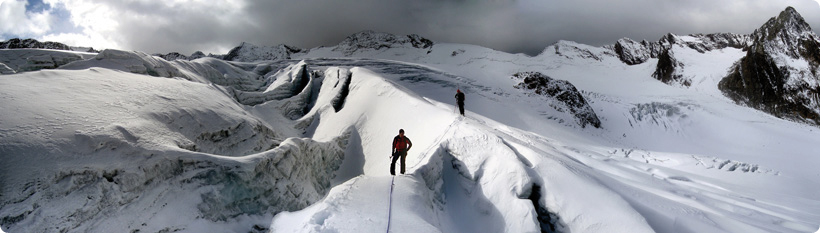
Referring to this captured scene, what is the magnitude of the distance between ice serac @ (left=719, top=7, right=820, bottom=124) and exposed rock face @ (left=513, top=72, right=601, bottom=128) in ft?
143

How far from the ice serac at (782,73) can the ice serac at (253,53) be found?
118333mm

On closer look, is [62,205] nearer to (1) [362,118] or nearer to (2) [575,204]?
(2) [575,204]

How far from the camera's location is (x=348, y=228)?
4961 millimetres

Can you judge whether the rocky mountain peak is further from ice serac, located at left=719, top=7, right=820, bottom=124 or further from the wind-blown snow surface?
the wind-blown snow surface

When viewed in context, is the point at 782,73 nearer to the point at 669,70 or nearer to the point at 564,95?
the point at 669,70

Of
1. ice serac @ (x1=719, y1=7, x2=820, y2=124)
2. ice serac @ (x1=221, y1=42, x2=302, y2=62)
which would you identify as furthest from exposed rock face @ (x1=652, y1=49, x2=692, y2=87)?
ice serac @ (x1=221, y1=42, x2=302, y2=62)

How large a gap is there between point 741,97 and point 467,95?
60.2 metres

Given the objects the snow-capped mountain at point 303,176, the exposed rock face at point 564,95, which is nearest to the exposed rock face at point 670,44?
the exposed rock face at point 564,95

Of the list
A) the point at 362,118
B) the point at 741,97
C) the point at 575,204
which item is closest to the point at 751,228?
the point at 575,204

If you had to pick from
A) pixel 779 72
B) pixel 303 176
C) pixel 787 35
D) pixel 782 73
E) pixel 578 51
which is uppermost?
pixel 578 51

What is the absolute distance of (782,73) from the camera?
172 feet

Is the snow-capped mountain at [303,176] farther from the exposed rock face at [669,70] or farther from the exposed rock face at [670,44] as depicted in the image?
the exposed rock face at [670,44]

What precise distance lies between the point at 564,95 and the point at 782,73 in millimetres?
50429

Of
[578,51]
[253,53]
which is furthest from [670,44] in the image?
[253,53]
